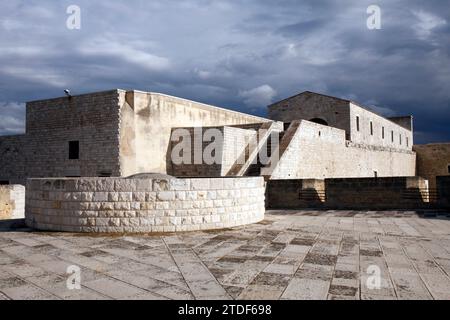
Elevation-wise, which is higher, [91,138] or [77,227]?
[91,138]

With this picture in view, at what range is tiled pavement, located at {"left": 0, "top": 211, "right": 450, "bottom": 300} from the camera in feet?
11.8

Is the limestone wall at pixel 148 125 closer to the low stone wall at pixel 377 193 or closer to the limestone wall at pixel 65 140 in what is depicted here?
the limestone wall at pixel 65 140

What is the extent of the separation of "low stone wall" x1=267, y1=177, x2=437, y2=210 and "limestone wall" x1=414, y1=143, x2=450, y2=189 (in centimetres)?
2546

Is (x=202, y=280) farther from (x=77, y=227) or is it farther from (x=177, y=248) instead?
(x=77, y=227)

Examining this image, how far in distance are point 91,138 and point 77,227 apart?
31.6 feet

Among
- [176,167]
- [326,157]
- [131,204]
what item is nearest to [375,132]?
[326,157]

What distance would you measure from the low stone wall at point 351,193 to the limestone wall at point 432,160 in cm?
2546

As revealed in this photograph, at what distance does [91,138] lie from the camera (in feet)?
52.1

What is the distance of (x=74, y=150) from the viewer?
1655cm

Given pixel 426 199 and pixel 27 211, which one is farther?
pixel 426 199

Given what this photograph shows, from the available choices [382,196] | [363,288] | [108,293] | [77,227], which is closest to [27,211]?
[77,227]

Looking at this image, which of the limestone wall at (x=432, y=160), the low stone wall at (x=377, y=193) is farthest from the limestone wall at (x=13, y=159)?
the limestone wall at (x=432, y=160)

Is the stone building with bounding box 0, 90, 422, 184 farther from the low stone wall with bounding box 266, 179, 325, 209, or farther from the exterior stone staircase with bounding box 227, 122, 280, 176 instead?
the low stone wall with bounding box 266, 179, 325, 209

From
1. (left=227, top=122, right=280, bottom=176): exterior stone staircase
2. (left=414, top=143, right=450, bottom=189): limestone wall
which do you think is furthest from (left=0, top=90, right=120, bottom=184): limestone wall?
(left=414, top=143, right=450, bottom=189): limestone wall
